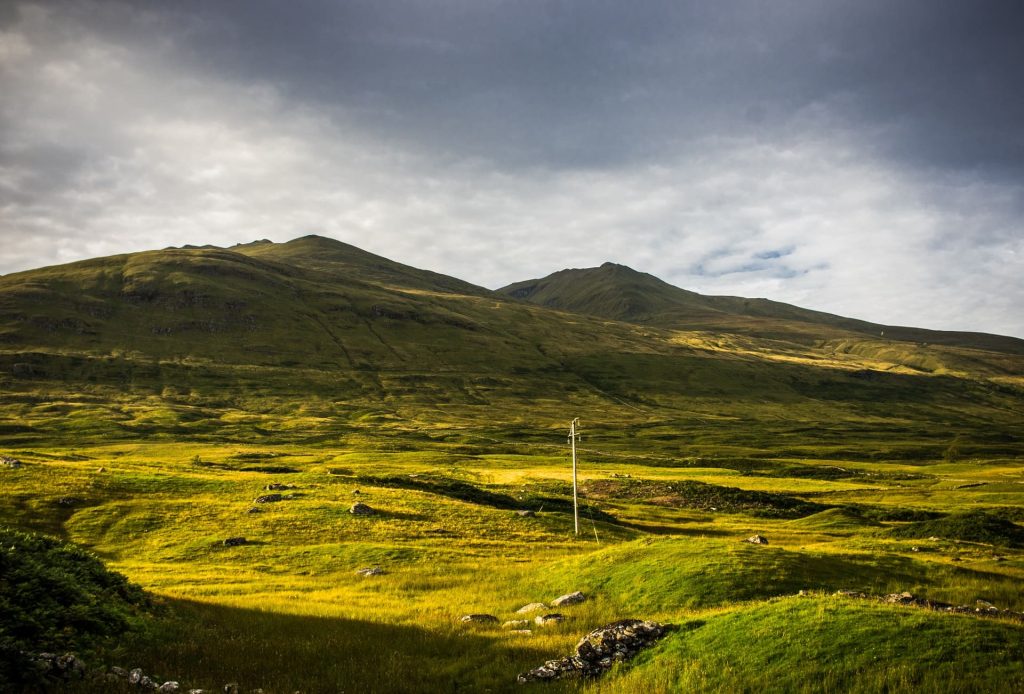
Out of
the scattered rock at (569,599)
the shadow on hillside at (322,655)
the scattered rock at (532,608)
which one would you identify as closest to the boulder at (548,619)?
the shadow on hillside at (322,655)

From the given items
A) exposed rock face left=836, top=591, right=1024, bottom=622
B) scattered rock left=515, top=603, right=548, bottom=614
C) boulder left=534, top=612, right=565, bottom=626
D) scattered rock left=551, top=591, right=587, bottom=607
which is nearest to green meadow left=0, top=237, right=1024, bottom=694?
boulder left=534, top=612, right=565, bottom=626

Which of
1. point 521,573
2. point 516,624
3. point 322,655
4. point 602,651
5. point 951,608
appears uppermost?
point 951,608

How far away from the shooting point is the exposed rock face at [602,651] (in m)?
16.3

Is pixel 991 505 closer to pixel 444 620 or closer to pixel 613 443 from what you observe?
pixel 444 620

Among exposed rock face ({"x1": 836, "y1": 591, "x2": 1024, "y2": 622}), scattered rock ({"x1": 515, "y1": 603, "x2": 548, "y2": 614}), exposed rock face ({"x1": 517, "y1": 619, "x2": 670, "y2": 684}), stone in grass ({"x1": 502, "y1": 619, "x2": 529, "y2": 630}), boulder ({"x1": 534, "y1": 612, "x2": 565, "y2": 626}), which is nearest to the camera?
exposed rock face ({"x1": 517, "y1": 619, "x2": 670, "y2": 684})

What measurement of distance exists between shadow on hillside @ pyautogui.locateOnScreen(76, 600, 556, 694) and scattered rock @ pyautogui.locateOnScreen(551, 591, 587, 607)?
5.72 metres

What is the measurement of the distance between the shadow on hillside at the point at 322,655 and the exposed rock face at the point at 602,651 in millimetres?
1104

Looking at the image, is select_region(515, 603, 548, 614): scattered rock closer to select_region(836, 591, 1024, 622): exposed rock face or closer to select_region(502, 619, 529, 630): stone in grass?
select_region(502, 619, 529, 630): stone in grass

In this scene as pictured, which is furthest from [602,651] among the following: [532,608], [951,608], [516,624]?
[951,608]

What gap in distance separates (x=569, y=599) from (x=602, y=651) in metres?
11.9

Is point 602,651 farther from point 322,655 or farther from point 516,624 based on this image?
point 322,655

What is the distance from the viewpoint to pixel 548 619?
23.9m

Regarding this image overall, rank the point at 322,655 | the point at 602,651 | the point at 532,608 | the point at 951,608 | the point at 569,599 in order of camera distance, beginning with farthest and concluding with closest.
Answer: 1. the point at 569,599
2. the point at 532,608
3. the point at 951,608
4. the point at 322,655
5. the point at 602,651

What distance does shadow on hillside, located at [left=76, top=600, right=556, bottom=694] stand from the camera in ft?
51.4
